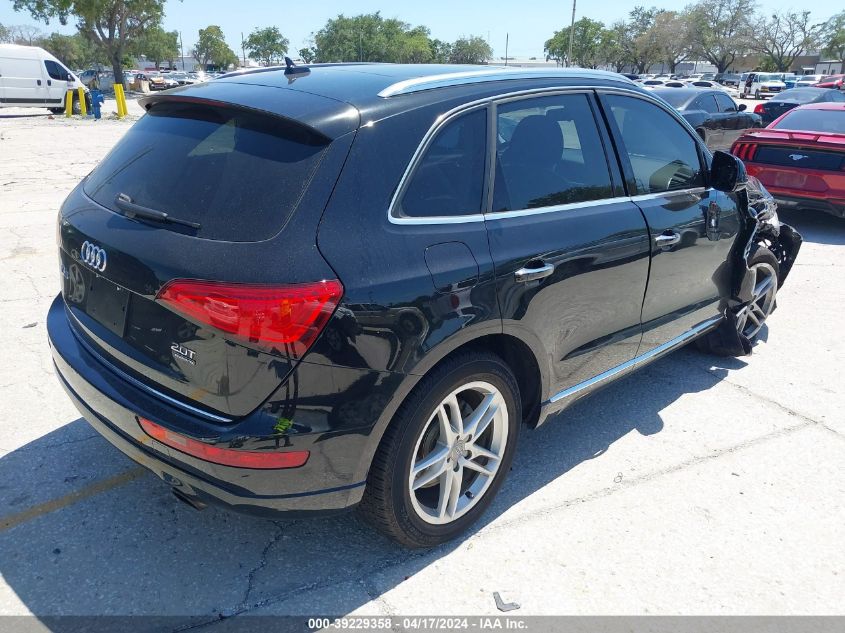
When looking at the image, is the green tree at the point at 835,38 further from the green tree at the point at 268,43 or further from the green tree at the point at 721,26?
the green tree at the point at 268,43

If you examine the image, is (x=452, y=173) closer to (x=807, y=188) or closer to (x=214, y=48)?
(x=807, y=188)

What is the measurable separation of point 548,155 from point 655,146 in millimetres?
1002

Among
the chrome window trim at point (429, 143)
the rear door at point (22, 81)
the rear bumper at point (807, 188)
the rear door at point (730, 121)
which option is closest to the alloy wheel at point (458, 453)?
the chrome window trim at point (429, 143)

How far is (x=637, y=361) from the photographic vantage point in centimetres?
369

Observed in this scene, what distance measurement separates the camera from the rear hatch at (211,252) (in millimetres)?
2109

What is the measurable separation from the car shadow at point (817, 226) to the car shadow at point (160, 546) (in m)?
6.80

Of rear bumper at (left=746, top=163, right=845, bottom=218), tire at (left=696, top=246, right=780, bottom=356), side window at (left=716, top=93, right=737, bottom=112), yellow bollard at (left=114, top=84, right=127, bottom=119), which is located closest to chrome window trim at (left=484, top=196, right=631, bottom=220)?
tire at (left=696, top=246, right=780, bottom=356)

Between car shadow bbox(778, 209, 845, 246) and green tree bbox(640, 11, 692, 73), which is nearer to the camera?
car shadow bbox(778, 209, 845, 246)

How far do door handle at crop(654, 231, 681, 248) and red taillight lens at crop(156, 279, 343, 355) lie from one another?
203 centimetres

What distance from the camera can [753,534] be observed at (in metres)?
3.00

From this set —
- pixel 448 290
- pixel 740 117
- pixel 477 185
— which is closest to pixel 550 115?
pixel 477 185

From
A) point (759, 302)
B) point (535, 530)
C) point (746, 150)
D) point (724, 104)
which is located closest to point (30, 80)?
point (724, 104)

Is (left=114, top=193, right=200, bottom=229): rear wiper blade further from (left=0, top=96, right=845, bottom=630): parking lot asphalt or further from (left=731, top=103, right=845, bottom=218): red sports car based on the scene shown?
(left=731, top=103, right=845, bottom=218): red sports car

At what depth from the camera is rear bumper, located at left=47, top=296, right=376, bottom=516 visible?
2.20 m
